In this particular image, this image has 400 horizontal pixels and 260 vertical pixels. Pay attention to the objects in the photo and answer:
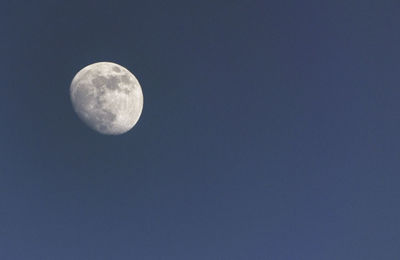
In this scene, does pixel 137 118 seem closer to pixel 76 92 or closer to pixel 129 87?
pixel 129 87

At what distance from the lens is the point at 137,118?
38.8m

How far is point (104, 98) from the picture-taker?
34.6m

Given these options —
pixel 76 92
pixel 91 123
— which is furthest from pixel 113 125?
pixel 76 92

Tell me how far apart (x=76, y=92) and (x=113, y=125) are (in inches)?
155

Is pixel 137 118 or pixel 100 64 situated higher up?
pixel 100 64

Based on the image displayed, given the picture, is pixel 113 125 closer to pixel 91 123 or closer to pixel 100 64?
pixel 91 123

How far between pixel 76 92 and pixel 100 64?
375 cm

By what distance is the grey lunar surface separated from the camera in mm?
34562

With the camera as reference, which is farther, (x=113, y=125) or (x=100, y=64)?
(x=100, y=64)

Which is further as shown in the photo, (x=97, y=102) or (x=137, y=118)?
(x=137, y=118)

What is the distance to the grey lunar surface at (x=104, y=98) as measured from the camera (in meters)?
34.6

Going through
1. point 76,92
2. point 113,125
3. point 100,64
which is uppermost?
point 100,64

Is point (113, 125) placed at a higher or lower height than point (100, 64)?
lower

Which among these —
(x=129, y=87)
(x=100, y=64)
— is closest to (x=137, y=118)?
(x=129, y=87)
